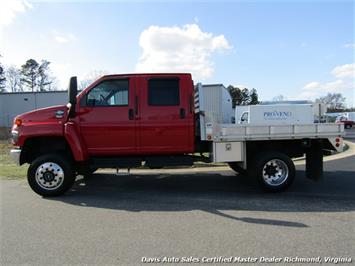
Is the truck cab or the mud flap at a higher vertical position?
the truck cab

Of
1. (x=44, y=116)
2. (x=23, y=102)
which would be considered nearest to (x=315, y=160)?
(x=44, y=116)

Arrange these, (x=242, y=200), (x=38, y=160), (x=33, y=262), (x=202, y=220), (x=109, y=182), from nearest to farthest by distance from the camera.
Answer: (x=33, y=262)
(x=202, y=220)
(x=242, y=200)
(x=38, y=160)
(x=109, y=182)

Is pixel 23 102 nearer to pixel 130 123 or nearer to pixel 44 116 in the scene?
pixel 44 116

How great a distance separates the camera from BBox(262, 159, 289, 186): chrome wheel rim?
303 inches

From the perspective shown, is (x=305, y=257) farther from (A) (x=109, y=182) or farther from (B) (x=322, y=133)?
A: (A) (x=109, y=182)

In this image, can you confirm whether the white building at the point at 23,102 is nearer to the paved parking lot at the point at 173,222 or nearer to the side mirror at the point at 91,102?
the paved parking lot at the point at 173,222

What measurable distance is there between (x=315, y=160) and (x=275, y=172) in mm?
1030

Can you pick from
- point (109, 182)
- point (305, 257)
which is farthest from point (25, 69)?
point (305, 257)

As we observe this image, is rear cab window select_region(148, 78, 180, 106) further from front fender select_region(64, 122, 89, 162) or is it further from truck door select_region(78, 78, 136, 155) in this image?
front fender select_region(64, 122, 89, 162)

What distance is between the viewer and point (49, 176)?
7.57 m

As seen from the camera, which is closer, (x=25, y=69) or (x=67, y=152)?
(x=67, y=152)

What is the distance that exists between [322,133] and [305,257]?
13.5 feet

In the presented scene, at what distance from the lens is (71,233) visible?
5.21 metres

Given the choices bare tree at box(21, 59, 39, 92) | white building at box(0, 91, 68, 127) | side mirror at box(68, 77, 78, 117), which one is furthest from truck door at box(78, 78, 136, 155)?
bare tree at box(21, 59, 39, 92)
